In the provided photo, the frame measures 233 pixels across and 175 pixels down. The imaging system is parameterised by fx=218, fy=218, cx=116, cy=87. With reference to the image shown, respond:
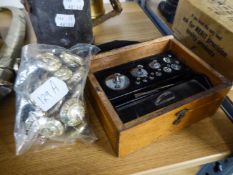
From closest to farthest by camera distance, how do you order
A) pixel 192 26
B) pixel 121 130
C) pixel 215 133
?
pixel 121 130 → pixel 215 133 → pixel 192 26

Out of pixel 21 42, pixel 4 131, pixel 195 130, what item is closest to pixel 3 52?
pixel 21 42

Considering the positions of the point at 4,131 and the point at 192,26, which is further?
the point at 192,26

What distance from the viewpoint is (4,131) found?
426 millimetres

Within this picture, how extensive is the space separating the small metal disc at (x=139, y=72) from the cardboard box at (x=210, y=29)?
0.19m

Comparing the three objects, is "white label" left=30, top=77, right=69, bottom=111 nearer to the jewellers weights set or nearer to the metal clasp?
the jewellers weights set

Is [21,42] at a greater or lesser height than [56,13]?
lesser

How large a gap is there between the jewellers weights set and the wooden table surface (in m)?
0.07

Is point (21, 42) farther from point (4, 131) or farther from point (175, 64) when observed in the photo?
point (175, 64)

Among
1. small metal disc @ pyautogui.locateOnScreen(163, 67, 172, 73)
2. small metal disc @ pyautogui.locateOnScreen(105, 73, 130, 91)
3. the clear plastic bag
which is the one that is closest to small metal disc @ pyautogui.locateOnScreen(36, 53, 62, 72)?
the clear plastic bag

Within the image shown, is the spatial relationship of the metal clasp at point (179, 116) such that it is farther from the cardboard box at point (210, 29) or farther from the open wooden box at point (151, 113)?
the cardboard box at point (210, 29)

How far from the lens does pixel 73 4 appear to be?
462mm

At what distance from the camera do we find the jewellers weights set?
1.33 feet

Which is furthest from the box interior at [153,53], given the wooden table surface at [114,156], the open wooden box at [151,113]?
the wooden table surface at [114,156]

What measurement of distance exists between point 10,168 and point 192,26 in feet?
1.73
